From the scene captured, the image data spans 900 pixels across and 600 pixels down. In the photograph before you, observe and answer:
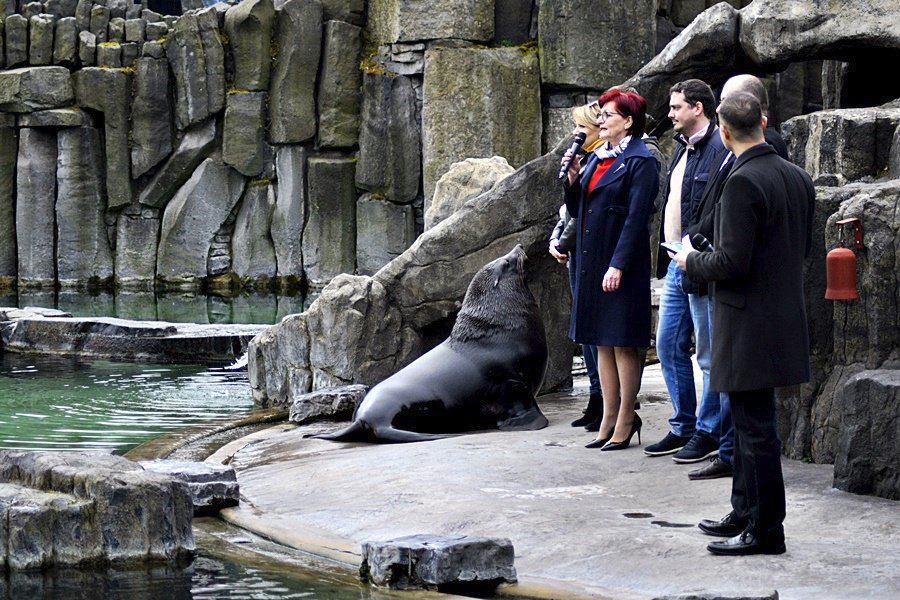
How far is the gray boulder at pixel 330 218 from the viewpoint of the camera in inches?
833

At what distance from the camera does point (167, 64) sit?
21.2 metres

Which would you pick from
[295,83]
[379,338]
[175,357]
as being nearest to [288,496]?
[379,338]

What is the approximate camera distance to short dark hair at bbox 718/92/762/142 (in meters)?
4.63

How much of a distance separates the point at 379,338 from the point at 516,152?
11.4 m

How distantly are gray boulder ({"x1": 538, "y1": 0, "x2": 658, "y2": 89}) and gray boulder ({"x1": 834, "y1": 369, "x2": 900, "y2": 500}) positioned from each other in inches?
565

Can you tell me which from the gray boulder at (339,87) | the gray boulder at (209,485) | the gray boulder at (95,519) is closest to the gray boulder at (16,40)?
the gray boulder at (339,87)

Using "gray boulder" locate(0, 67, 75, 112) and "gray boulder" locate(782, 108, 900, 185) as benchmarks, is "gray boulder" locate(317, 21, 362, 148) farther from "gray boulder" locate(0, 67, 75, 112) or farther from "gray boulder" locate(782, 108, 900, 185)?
"gray boulder" locate(782, 108, 900, 185)

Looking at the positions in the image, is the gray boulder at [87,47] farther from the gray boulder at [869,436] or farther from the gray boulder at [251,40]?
the gray boulder at [869,436]

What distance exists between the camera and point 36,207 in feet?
70.2

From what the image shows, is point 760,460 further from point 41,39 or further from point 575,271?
point 41,39

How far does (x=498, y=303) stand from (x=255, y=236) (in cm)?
1450

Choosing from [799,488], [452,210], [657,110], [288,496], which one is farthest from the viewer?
[452,210]

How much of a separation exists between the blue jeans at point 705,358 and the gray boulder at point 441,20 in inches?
559

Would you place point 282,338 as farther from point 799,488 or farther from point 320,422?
point 799,488
